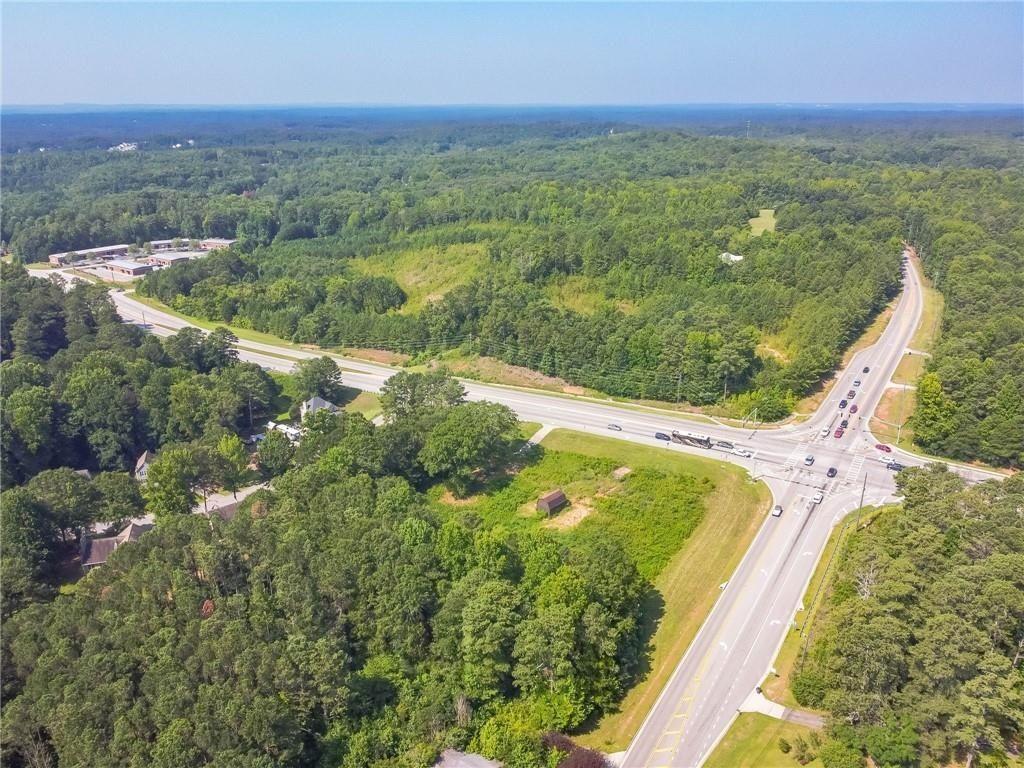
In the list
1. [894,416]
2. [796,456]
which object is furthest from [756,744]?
[894,416]

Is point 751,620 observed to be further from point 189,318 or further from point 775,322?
point 189,318

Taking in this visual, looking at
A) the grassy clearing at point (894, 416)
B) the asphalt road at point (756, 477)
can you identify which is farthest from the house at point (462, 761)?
the grassy clearing at point (894, 416)

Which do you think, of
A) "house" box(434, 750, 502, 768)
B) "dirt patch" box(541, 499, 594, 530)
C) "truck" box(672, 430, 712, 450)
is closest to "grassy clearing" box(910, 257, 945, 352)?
"truck" box(672, 430, 712, 450)

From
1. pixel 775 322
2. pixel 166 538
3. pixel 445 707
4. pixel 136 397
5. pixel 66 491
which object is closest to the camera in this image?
pixel 445 707

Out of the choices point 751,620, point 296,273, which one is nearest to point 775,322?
point 751,620

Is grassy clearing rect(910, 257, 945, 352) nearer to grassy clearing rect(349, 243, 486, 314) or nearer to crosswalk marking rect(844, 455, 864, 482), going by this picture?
crosswalk marking rect(844, 455, 864, 482)

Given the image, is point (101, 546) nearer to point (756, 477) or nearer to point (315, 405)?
point (315, 405)
